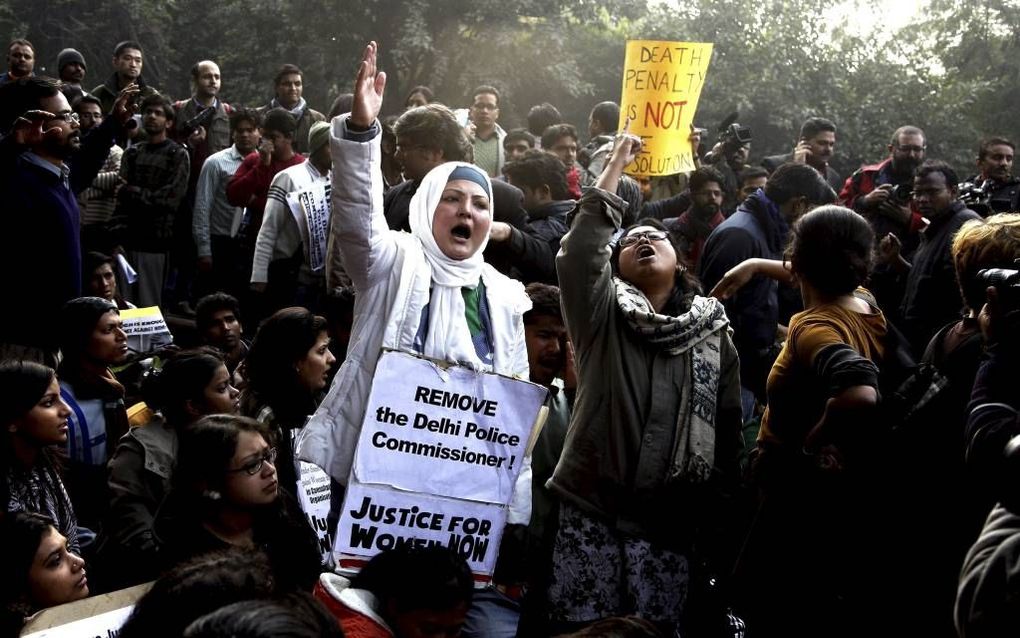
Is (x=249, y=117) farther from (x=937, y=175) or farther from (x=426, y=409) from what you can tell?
(x=426, y=409)

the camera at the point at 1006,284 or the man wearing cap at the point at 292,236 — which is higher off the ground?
the camera at the point at 1006,284

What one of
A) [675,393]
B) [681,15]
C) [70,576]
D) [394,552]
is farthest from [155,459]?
[681,15]

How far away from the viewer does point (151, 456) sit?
14.0 ft

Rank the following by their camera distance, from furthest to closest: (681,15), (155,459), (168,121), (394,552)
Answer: (681,15) < (168,121) < (155,459) < (394,552)

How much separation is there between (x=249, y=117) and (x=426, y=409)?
20.5 ft

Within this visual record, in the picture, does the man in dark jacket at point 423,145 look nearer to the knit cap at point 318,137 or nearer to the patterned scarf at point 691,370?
the patterned scarf at point 691,370

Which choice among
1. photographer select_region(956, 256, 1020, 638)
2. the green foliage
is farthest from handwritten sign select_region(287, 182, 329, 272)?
the green foliage

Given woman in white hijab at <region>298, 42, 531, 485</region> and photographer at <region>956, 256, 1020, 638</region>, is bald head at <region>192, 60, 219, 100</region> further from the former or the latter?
photographer at <region>956, 256, 1020, 638</region>

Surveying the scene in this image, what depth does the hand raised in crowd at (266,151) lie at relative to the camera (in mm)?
8148

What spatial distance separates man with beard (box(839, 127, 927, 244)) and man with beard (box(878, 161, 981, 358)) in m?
0.62

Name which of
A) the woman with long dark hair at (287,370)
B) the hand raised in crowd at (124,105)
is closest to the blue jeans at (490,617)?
the woman with long dark hair at (287,370)

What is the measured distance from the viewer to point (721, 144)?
351 inches

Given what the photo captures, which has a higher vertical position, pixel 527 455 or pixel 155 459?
pixel 527 455

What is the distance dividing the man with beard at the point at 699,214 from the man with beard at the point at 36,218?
3.86 m
